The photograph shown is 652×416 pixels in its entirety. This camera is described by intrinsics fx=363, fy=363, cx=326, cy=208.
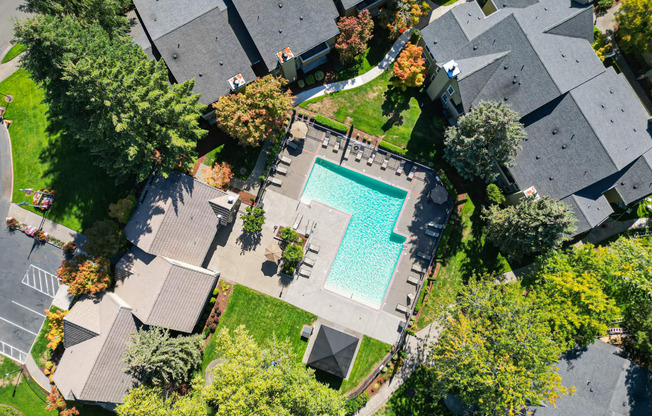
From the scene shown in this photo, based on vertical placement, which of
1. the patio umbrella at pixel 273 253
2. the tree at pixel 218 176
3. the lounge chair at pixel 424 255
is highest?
the lounge chair at pixel 424 255

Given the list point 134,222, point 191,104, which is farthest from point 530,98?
point 134,222

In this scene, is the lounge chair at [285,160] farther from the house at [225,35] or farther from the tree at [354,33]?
the tree at [354,33]

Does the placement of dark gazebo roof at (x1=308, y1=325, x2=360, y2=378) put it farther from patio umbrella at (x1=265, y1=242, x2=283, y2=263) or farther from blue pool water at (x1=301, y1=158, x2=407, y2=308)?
patio umbrella at (x1=265, y1=242, x2=283, y2=263)

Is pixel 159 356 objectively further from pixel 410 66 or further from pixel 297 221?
pixel 410 66

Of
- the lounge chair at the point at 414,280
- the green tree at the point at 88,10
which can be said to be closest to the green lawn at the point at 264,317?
the lounge chair at the point at 414,280

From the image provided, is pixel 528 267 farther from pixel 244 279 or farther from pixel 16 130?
pixel 16 130

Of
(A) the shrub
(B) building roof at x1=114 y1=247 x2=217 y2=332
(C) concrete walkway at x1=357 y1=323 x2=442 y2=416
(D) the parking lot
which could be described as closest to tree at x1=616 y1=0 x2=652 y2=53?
(C) concrete walkway at x1=357 y1=323 x2=442 y2=416

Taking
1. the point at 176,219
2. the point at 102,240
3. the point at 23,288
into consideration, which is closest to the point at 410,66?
the point at 176,219
